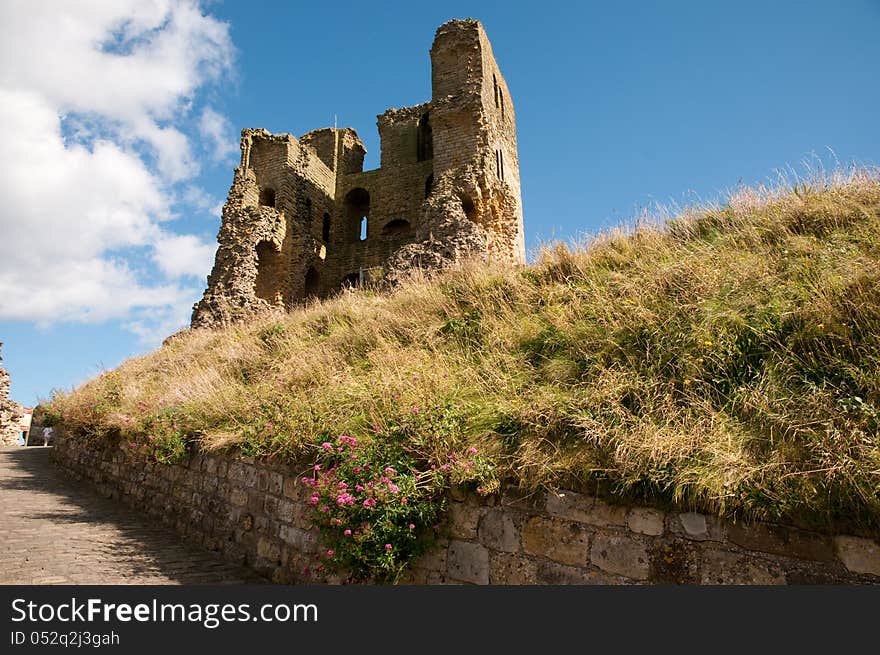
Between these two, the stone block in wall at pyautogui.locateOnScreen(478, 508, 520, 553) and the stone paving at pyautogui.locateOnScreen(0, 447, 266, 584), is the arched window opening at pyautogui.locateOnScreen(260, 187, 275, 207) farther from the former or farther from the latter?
the stone block in wall at pyautogui.locateOnScreen(478, 508, 520, 553)

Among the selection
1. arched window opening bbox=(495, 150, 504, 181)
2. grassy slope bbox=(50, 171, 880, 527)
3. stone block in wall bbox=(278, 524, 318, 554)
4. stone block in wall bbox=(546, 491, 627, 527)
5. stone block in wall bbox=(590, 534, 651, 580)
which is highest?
arched window opening bbox=(495, 150, 504, 181)

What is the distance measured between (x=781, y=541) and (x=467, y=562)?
79.5 inches

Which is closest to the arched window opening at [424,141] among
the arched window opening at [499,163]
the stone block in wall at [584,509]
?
the arched window opening at [499,163]

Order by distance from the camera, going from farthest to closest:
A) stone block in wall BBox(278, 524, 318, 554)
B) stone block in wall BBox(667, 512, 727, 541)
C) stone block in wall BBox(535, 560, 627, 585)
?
stone block in wall BBox(278, 524, 318, 554) < stone block in wall BBox(535, 560, 627, 585) < stone block in wall BBox(667, 512, 727, 541)

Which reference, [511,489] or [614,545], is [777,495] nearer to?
[614,545]

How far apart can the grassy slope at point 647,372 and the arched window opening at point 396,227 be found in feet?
45.1

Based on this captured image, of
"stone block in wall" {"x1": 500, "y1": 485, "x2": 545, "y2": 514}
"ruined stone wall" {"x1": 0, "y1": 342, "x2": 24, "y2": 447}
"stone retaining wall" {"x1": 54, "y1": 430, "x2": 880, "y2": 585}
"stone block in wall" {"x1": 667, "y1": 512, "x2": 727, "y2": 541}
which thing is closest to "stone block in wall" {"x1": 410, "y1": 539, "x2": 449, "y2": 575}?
"stone retaining wall" {"x1": 54, "y1": 430, "x2": 880, "y2": 585}

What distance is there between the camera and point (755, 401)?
3.35 meters

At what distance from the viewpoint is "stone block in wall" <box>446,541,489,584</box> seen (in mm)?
3635

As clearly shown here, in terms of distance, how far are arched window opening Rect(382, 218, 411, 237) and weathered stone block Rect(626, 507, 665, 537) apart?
1885cm

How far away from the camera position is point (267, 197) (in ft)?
67.6

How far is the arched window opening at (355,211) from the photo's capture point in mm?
23344

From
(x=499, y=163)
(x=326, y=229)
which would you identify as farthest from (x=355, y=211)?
(x=499, y=163)

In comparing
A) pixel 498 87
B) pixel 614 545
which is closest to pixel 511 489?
pixel 614 545
